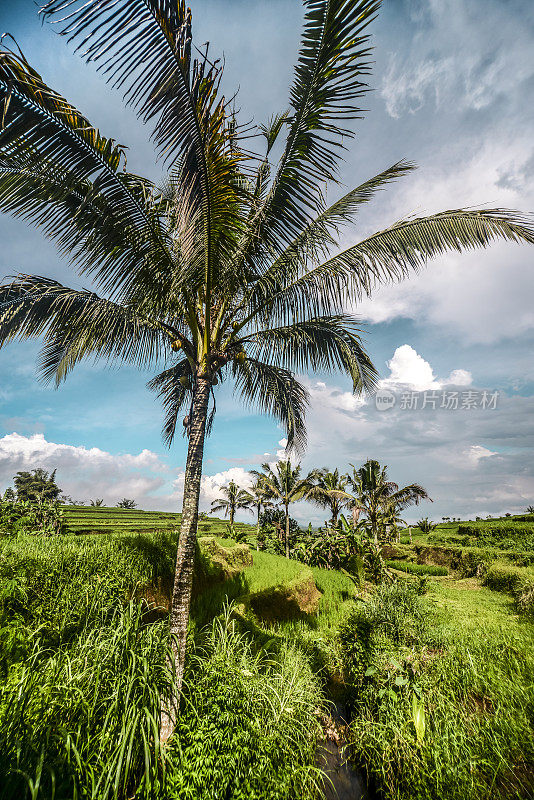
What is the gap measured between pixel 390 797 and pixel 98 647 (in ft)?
12.5

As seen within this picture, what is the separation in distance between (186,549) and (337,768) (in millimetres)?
3609

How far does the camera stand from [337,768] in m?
4.23

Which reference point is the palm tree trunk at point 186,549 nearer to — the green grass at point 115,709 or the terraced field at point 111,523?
the green grass at point 115,709

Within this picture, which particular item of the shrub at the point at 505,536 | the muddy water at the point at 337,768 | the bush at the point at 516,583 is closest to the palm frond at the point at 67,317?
the muddy water at the point at 337,768

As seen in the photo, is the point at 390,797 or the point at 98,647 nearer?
the point at 98,647

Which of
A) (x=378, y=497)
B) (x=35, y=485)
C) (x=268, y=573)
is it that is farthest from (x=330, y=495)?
(x=35, y=485)

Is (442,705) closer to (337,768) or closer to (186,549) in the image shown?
(337,768)

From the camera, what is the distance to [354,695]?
217 inches

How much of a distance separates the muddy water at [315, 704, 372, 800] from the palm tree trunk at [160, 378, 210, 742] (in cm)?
187

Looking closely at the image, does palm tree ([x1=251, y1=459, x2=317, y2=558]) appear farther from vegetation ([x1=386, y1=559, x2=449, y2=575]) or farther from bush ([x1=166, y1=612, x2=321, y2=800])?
bush ([x1=166, y1=612, x2=321, y2=800])

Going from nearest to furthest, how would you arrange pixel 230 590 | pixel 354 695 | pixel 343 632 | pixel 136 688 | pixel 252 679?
pixel 136 688 → pixel 252 679 → pixel 354 695 → pixel 343 632 → pixel 230 590

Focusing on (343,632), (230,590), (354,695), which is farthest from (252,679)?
(230,590)

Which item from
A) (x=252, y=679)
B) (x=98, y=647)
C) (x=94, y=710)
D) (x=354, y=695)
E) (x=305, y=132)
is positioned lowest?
(x=354, y=695)

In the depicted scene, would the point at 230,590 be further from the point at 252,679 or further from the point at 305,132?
the point at 305,132
